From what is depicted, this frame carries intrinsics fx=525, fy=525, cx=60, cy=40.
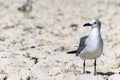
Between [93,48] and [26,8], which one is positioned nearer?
[93,48]

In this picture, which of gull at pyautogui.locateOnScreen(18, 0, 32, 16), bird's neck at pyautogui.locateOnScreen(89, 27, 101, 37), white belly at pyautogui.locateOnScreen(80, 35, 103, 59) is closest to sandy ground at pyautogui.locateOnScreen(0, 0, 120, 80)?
gull at pyautogui.locateOnScreen(18, 0, 32, 16)

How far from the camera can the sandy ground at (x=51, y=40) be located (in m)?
9.14

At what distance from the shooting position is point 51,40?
1274cm

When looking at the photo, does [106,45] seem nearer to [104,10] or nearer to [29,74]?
[29,74]

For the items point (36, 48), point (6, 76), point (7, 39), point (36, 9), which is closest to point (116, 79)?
point (6, 76)

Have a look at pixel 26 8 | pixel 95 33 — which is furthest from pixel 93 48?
pixel 26 8

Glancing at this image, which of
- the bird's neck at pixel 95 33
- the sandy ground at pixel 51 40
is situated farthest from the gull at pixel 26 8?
the bird's neck at pixel 95 33

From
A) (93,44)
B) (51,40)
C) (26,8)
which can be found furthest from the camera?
(26,8)

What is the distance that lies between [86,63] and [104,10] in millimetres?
9341

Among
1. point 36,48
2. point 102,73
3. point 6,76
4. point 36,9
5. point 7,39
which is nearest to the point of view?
point 6,76

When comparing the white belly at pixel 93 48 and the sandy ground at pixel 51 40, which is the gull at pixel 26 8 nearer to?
the sandy ground at pixel 51 40

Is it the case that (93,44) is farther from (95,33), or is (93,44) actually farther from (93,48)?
(95,33)

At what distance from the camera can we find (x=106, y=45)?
1205 cm

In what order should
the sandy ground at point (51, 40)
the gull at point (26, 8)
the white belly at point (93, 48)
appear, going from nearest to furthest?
the white belly at point (93, 48) → the sandy ground at point (51, 40) → the gull at point (26, 8)
